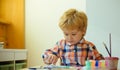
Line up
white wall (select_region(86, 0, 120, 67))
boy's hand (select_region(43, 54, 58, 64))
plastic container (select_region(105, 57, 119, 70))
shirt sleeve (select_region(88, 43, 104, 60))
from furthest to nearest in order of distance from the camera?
white wall (select_region(86, 0, 120, 67)) → shirt sleeve (select_region(88, 43, 104, 60)) → boy's hand (select_region(43, 54, 58, 64)) → plastic container (select_region(105, 57, 119, 70))

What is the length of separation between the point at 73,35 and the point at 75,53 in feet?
0.35

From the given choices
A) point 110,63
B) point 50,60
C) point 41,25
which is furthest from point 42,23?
point 110,63

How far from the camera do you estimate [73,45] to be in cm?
122

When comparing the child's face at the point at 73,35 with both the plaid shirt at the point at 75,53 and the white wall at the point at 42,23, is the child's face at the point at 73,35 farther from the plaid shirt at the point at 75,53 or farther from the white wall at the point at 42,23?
the white wall at the point at 42,23

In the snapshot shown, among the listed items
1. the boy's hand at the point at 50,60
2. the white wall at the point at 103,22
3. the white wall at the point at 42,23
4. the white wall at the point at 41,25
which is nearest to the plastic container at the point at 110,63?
the boy's hand at the point at 50,60

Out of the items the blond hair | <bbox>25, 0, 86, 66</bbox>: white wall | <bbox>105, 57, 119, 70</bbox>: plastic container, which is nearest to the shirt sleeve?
the blond hair

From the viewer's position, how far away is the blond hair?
1.13 metres

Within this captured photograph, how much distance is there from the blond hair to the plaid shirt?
0.12 meters

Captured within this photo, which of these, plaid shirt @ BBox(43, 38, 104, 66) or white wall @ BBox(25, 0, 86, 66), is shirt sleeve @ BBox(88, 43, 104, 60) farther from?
white wall @ BBox(25, 0, 86, 66)

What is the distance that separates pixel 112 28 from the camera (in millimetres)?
1775

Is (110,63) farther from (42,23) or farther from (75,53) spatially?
(42,23)

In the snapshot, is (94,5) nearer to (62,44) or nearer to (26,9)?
(62,44)

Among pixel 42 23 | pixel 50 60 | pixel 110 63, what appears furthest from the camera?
pixel 42 23

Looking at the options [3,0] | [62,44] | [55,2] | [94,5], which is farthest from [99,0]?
[3,0]
